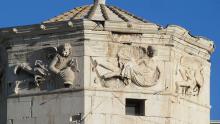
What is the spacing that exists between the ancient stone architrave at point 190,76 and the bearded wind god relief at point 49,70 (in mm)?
3167

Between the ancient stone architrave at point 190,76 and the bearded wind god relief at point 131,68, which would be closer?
the bearded wind god relief at point 131,68

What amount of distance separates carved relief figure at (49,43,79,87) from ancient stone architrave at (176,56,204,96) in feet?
10.2

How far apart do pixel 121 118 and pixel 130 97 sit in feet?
2.15

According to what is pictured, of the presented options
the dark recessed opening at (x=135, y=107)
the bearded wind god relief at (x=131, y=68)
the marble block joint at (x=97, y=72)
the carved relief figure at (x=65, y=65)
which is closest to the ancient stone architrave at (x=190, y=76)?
the marble block joint at (x=97, y=72)

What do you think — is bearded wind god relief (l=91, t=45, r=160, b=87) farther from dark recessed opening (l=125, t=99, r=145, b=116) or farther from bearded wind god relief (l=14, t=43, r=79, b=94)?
bearded wind god relief (l=14, t=43, r=79, b=94)

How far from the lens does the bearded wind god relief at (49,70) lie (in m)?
33.2

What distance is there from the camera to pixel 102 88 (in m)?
33.1

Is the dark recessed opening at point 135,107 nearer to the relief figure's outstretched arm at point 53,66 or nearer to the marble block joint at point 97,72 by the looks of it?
the marble block joint at point 97,72

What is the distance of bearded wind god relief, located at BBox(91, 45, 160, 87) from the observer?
33219 millimetres

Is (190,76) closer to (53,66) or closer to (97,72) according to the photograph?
(97,72)

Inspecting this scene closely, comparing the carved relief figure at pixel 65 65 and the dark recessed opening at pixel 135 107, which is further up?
the carved relief figure at pixel 65 65

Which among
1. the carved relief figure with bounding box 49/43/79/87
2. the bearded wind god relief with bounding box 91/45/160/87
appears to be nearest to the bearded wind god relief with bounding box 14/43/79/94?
the carved relief figure with bounding box 49/43/79/87

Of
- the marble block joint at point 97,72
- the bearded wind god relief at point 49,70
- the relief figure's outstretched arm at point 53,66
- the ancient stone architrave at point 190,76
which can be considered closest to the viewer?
the marble block joint at point 97,72

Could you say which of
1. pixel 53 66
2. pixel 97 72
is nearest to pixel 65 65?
pixel 53 66
